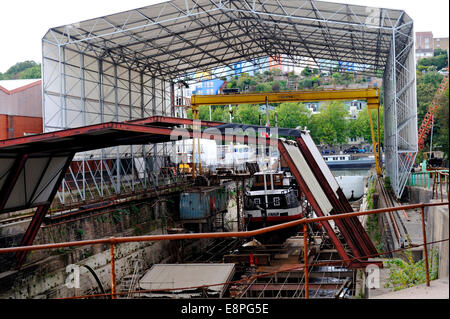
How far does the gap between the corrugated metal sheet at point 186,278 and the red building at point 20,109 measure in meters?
15.2

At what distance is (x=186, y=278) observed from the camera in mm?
12273

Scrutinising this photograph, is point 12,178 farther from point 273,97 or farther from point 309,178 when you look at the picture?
point 273,97

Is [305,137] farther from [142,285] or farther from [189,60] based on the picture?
[189,60]

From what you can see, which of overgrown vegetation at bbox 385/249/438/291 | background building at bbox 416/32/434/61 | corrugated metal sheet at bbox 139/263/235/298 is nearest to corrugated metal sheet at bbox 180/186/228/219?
corrugated metal sheet at bbox 139/263/235/298


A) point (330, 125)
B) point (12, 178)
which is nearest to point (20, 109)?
point (12, 178)

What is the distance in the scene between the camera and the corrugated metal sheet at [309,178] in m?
11.7

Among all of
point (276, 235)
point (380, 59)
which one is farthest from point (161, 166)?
point (380, 59)

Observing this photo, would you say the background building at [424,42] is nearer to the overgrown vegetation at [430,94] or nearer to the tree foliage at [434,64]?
the tree foliage at [434,64]

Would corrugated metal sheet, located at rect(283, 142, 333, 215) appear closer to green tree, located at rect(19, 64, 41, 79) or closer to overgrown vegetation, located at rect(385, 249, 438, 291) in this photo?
overgrown vegetation, located at rect(385, 249, 438, 291)

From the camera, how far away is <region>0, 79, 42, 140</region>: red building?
2411 centimetres

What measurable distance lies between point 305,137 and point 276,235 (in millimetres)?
8693

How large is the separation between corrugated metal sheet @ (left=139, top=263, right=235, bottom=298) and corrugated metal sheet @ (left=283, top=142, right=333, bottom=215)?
3.15 m

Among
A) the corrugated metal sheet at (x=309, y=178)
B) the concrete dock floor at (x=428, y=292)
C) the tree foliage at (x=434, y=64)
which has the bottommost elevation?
the concrete dock floor at (x=428, y=292)

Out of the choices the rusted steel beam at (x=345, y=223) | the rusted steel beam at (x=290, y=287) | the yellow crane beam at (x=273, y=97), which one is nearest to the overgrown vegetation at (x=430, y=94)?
the yellow crane beam at (x=273, y=97)
